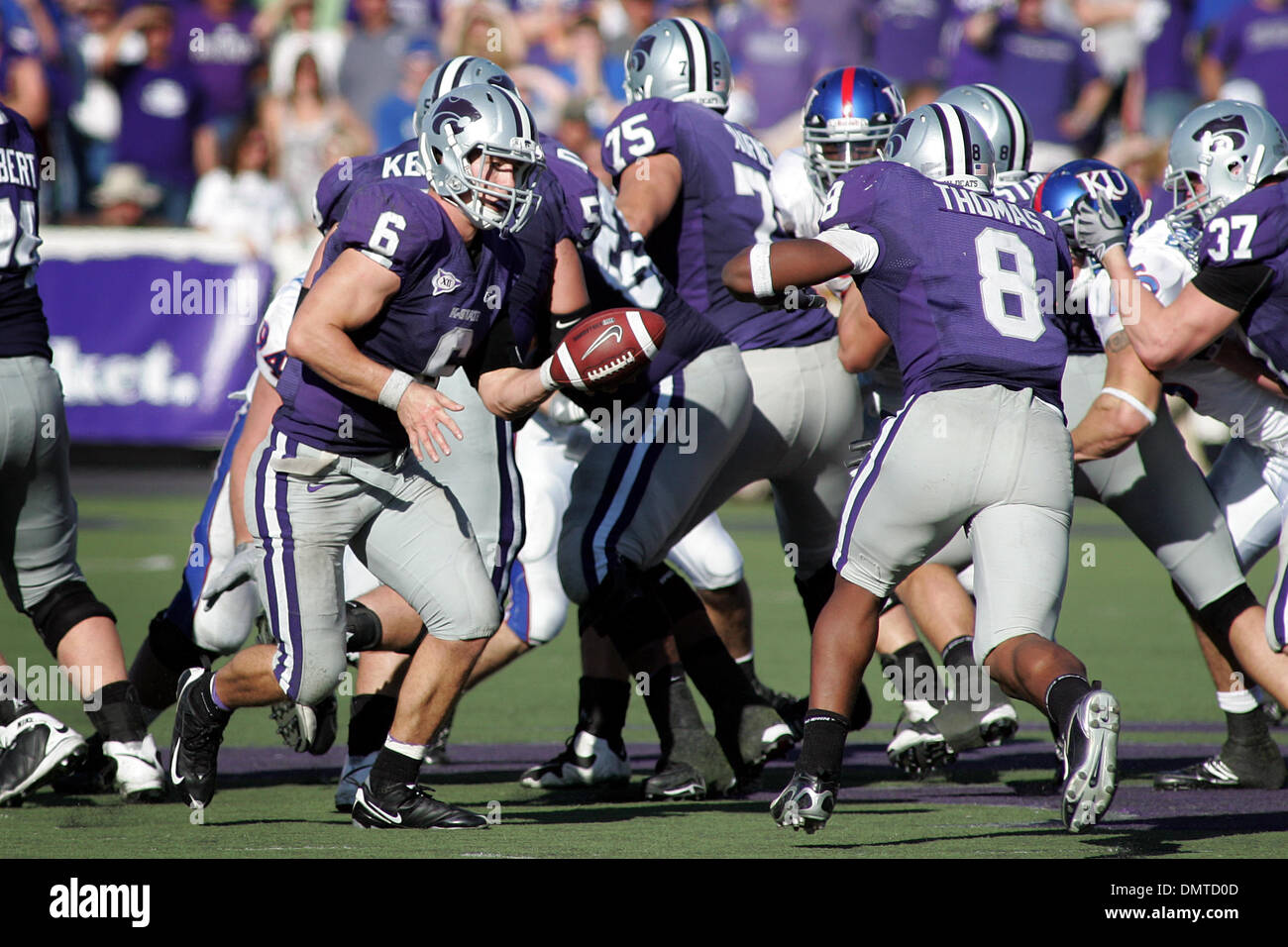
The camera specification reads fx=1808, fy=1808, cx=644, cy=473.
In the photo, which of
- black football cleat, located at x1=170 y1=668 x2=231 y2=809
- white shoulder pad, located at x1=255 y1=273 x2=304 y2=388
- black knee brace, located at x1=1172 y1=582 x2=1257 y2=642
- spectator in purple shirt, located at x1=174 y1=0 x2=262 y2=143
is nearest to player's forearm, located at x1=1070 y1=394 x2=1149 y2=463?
black knee brace, located at x1=1172 y1=582 x2=1257 y2=642

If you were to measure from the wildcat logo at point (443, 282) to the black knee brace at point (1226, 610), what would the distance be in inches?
102

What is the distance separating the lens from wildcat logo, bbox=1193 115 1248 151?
5.39m

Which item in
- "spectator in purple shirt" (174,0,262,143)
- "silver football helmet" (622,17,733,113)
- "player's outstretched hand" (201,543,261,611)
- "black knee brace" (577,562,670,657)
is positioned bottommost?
"black knee brace" (577,562,670,657)

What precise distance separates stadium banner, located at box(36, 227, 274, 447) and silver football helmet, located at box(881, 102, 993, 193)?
1099cm

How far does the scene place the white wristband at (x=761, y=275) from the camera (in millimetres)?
4297

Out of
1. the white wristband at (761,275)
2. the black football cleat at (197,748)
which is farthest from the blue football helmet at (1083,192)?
the black football cleat at (197,748)

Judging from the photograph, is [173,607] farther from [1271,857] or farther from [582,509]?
[1271,857]

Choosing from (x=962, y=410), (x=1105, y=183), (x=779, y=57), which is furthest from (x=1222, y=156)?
(x=779, y=57)

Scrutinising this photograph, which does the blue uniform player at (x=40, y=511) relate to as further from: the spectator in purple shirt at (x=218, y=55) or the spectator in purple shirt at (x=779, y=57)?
the spectator in purple shirt at (x=218, y=55)

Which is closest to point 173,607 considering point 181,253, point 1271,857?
point 1271,857

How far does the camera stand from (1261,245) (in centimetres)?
498

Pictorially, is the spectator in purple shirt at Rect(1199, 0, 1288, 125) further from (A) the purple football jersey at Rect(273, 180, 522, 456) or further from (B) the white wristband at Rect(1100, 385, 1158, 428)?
(A) the purple football jersey at Rect(273, 180, 522, 456)

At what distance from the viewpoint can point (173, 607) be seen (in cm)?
563
